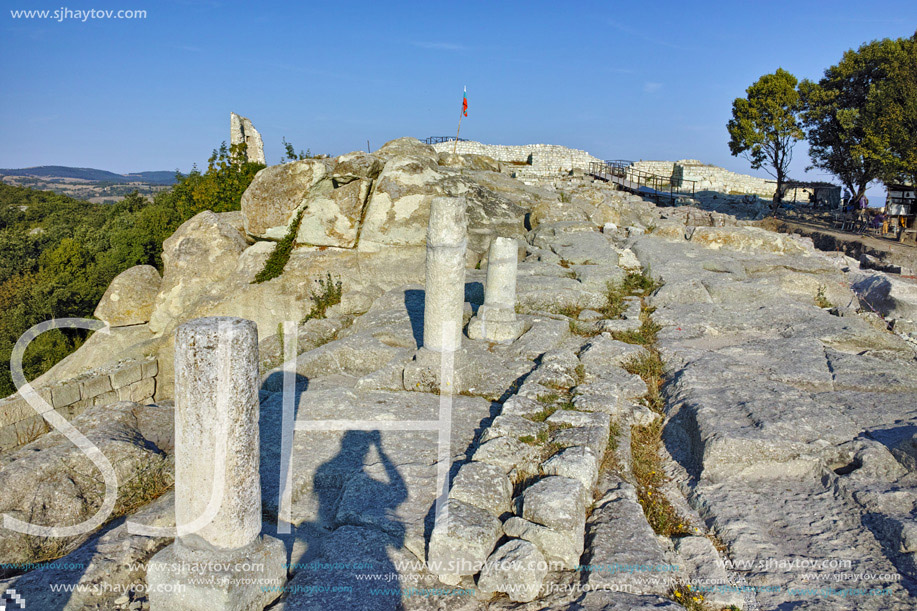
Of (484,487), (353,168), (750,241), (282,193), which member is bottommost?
(484,487)

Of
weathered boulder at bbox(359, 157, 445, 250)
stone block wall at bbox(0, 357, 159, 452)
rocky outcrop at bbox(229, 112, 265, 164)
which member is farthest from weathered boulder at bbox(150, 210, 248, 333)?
rocky outcrop at bbox(229, 112, 265, 164)

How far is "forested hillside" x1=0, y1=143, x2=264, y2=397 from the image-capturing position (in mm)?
20641

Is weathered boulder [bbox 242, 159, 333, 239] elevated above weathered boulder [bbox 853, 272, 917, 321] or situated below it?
above

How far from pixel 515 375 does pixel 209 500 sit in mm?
4089

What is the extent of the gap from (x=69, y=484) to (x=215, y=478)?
8.21 ft

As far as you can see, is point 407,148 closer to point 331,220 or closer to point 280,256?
point 331,220

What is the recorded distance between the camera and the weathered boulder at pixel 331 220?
1215 centimetres

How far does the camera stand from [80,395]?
1048 cm

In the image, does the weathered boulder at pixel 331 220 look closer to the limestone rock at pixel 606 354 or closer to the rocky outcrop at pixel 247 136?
the limestone rock at pixel 606 354

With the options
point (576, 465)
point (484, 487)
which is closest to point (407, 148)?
point (576, 465)

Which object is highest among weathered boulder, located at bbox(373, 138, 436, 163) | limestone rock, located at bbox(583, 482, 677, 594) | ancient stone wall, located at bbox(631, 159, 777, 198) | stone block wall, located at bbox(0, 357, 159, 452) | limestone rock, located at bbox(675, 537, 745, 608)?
ancient stone wall, located at bbox(631, 159, 777, 198)

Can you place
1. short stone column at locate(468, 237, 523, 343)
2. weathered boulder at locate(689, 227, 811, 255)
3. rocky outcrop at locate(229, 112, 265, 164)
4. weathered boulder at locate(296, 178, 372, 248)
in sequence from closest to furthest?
short stone column at locate(468, 237, 523, 343)
weathered boulder at locate(296, 178, 372, 248)
weathered boulder at locate(689, 227, 811, 255)
rocky outcrop at locate(229, 112, 265, 164)

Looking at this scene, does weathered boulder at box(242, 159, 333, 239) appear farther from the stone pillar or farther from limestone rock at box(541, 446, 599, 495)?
limestone rock at box(541, 446, 599, 495)

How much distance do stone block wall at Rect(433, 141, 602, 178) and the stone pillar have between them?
2469cm
